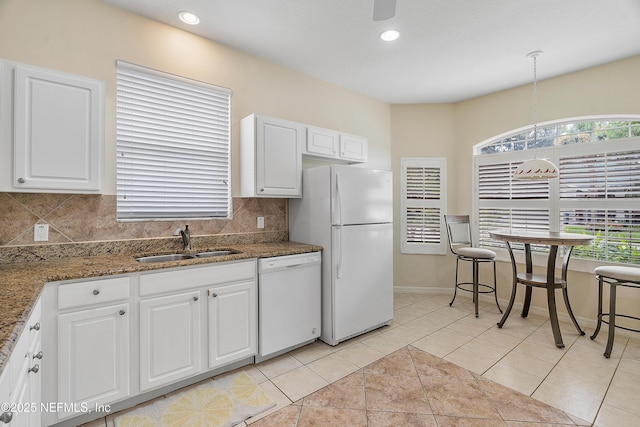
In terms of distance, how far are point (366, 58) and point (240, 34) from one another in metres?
1.27

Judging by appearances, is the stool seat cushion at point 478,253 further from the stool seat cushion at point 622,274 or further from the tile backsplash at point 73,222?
the tile backsplash at point 73,222

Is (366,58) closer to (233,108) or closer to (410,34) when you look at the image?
(410,34)

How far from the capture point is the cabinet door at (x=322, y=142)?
10.7ft

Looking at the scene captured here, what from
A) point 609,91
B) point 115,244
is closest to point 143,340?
point 115,244

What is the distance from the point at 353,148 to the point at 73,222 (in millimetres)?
2768

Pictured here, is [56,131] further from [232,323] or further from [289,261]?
[289,261]

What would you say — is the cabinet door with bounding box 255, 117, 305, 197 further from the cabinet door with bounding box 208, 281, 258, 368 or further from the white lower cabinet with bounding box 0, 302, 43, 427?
the white lower cabinet with bounding box 0, 302, 43, 427

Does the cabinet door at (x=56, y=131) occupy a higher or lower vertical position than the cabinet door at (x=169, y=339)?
higher

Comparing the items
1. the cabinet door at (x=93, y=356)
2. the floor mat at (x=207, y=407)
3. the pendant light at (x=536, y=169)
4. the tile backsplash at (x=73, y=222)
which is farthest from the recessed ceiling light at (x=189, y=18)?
the pendant light at (x=536, y=169)

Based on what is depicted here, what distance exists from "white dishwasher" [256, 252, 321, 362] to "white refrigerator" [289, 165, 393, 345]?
0.44 feet

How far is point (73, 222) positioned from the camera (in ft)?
7.40

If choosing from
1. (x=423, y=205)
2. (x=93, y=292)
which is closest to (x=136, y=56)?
(x=93, y=292)

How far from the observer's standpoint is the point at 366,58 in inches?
128

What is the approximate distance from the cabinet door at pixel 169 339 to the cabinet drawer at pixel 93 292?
0.16 meters
